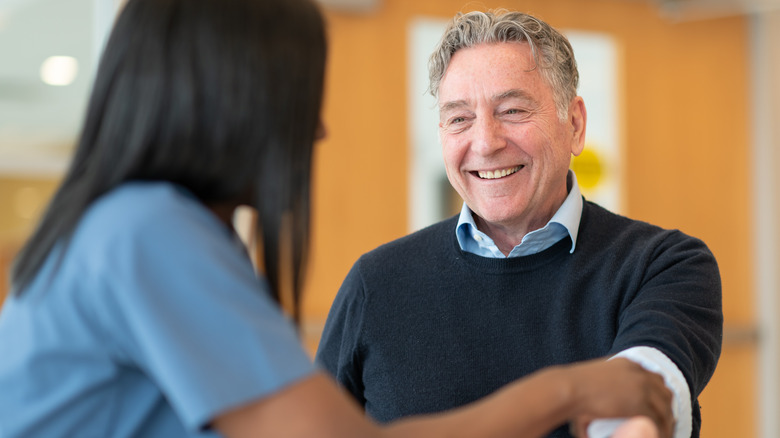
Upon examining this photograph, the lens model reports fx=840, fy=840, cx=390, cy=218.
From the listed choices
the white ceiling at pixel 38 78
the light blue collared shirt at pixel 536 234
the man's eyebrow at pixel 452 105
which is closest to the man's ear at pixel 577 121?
the light blue collared shirt at pixel 536 234

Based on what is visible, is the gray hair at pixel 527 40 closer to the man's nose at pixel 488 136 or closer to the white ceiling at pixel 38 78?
the man's nose at pixel 488 136

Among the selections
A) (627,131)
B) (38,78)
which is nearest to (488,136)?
(38,78)

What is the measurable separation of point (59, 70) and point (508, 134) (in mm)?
2595

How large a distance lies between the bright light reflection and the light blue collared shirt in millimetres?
2514

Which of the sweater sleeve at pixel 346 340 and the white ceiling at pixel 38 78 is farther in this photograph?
the white ceiling at pixel 38 78

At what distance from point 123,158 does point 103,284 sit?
15cm

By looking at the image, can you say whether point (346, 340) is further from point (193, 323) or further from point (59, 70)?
point (59, 70)

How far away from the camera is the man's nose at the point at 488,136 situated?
1695 millimetres

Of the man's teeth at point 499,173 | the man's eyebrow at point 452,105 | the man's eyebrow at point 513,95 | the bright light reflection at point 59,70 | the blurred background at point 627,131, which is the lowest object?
the blurred background at point 627,131

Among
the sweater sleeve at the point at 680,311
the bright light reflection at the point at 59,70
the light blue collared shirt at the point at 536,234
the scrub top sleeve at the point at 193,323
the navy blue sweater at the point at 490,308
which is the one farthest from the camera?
the bright light reflection at the point at 59,70

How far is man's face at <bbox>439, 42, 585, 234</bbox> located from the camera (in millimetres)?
1689

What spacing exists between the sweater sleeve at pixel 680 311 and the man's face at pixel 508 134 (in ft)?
0.93

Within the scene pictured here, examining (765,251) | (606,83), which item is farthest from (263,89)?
(765,251)

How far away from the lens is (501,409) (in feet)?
3.08
